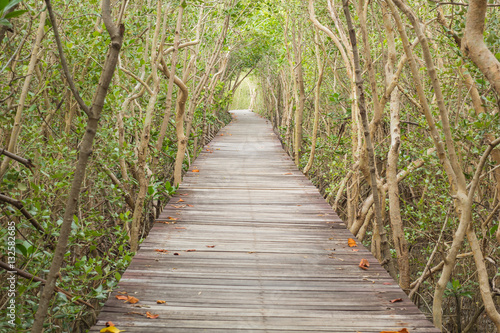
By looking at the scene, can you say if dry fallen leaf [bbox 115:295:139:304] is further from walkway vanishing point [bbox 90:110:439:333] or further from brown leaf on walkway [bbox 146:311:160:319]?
brown leaf on walkway [bbox 146:311:160:319]

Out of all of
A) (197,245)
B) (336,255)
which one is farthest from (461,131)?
(197,245)

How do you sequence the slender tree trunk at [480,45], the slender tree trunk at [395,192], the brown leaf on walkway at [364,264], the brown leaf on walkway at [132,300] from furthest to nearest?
1. the slender tree trunk at [395,192]
2. the brown leaf on walkway at [364,264]
3. the brown leaf on walkway at [132,300]
4. the slender tree trunk at [480,45]

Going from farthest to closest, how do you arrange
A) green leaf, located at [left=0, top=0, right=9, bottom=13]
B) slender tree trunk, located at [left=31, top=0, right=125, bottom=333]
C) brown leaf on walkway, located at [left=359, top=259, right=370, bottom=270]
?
brown leaf on walkway, located at [left=359, top=259, right=370, bottom=270] → slender tree trunk, located at [left=31, top=0, right=125, bottom=333] → green leaf, located at [left=0, top=0, right=9, bottom=13]

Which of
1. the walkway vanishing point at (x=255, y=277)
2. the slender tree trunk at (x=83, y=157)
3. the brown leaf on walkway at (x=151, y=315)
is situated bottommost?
the walkway vanishing point at (x=255, y=277)

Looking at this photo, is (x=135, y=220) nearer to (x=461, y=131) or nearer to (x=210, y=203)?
(x=210, y=203)

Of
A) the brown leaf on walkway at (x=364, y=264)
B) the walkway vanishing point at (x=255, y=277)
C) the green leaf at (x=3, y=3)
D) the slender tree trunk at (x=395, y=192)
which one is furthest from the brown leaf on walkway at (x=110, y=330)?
the slender tree trunk at (x=395, y=192)

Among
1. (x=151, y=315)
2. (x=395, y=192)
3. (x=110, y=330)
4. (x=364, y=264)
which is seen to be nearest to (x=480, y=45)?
(x=364, y=264)

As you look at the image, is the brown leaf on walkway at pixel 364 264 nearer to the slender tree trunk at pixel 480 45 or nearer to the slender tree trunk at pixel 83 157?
the slender tree trunk at pixel 480 45

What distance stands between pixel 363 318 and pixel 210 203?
102 inches

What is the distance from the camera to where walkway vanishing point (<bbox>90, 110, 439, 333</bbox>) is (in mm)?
2100

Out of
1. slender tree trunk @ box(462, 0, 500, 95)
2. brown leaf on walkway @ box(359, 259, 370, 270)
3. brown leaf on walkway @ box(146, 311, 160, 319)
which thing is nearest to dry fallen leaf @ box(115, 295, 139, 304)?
brown leaf on walkway @ box(146, 311, 160, 319)

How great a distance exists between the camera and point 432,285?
555 centimetres

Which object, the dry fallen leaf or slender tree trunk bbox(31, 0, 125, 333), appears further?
the dry fallen leaf

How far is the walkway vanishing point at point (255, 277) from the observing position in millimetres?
2100
